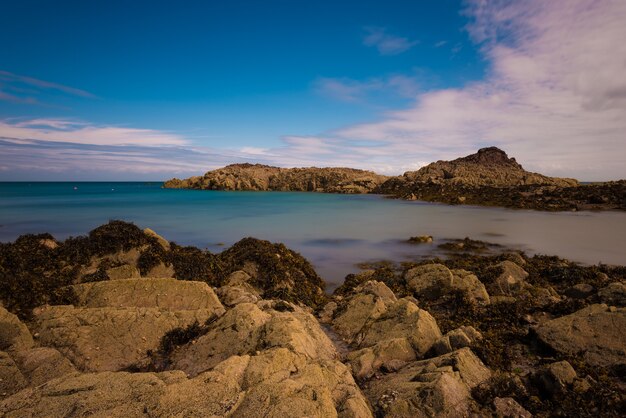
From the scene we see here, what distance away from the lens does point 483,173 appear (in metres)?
80.6

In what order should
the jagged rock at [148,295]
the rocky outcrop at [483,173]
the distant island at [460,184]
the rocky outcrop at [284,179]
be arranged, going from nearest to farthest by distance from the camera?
the jagged rock at [148,295], the distant island at [460,184], the rocky outcrop at [483,173], the rocky outcrop at [284,179]

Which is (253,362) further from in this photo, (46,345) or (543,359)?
(543,359)

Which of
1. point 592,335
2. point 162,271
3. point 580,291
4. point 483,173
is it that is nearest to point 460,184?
point 483,173

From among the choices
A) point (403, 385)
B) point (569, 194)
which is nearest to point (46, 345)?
point (403, 385)

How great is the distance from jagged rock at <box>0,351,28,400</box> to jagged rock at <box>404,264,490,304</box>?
9214 millimetres

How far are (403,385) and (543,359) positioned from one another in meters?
3.28

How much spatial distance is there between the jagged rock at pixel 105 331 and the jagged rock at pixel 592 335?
23.0 feet

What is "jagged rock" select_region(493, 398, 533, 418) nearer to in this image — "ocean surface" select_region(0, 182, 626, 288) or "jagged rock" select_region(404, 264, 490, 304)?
"jagged rock" select_region(404, 264, 490, 304)

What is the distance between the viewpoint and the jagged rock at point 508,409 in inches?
173

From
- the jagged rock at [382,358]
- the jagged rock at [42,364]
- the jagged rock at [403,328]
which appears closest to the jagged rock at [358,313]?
the jagged rock at [403,328]

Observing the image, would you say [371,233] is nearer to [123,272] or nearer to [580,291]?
[580,291]

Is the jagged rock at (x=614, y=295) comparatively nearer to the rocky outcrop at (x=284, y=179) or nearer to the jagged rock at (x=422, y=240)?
the jagged rock at (x=422, y=240)

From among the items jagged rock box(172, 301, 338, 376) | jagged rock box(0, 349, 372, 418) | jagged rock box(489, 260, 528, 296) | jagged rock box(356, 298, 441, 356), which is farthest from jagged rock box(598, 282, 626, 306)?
jagged rock box(0, 349, 372, 418)

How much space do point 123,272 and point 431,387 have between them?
353 inches
